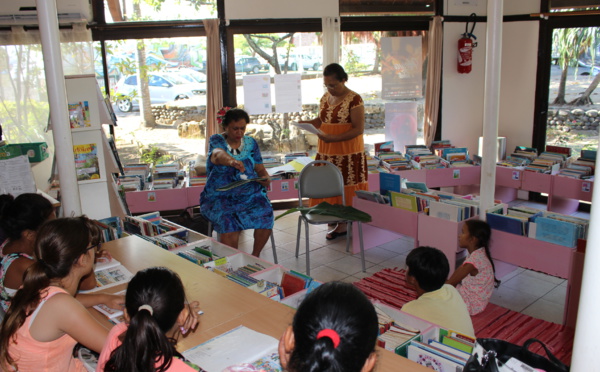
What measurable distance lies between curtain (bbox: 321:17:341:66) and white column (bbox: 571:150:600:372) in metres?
5.50

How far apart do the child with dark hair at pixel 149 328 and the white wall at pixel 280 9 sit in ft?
16.4

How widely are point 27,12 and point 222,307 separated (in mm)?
4658

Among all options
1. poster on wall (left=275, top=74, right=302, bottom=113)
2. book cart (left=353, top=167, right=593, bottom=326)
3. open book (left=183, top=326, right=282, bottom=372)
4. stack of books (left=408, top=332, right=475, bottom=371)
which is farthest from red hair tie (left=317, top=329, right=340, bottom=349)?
poster on wall (left=275, top=74, right=302, bottom=113)

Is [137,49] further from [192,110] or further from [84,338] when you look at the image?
[84,338]

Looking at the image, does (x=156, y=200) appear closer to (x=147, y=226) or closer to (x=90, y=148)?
(x=90, y=148)

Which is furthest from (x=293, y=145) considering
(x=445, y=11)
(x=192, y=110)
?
(x=445, y=11)

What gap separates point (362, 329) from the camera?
126 cm

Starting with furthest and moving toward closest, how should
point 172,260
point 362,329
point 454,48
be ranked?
1. point 454,48
2. point 172,260
3. point 362,329

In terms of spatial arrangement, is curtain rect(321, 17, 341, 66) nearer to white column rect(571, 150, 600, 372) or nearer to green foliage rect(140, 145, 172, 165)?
green foliage rect(140, 145, 172, 165)

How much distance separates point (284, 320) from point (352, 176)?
3200 millimetres

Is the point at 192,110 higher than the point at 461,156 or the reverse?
higher

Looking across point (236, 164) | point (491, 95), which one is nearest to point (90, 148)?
point (236, 164)

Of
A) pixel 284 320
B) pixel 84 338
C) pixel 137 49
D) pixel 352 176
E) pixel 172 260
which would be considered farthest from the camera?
pixel 137 49

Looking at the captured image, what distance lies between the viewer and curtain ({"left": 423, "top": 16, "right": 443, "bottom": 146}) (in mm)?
6816
